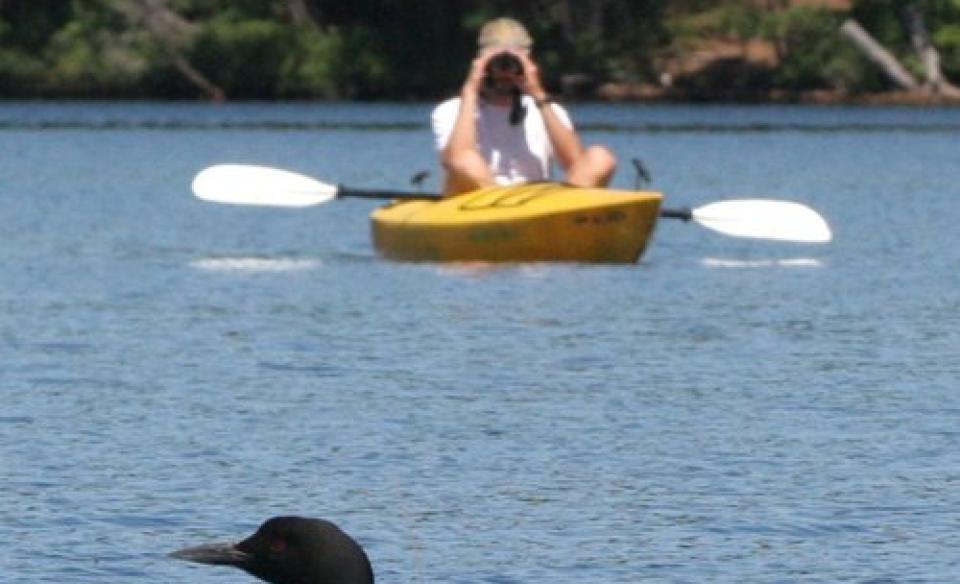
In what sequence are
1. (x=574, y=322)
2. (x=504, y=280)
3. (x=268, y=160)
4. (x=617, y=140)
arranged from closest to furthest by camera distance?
1. (x=574, y=322)
2. (x=504, y=280)
3. (x=268, y=160)
4. (x=617, y=140)

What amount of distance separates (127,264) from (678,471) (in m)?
11.5

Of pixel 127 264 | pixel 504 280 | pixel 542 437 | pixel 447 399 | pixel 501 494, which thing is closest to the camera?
pixel 501 494

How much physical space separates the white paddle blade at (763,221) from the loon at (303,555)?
16368 mm

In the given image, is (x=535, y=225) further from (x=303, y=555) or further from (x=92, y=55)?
(x=92, y=55)

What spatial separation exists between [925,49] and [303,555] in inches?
2747

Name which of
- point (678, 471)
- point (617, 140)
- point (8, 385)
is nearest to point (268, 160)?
point (617, 140)

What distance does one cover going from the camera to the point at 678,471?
13258mm

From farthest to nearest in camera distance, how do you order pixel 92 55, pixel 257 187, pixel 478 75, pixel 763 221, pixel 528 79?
pixel 92 55, pixel 257 187, pixel 763 221, pixel 478 75, pixel 528 79

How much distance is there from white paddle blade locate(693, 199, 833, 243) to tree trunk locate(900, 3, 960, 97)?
172 ft

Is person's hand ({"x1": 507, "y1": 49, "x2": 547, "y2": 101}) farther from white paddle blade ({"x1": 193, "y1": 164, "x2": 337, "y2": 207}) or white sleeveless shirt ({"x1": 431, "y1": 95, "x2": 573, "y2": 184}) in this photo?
white paddle blade ({"x1": 193, "y1": 164, "x2": 337, "y2": 207})

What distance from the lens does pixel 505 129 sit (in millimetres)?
23594

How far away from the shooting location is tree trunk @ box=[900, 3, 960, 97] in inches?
3017

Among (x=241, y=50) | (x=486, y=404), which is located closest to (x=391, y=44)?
(x=241, y=50)

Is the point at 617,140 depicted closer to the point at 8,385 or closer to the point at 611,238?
the point at 611,238
